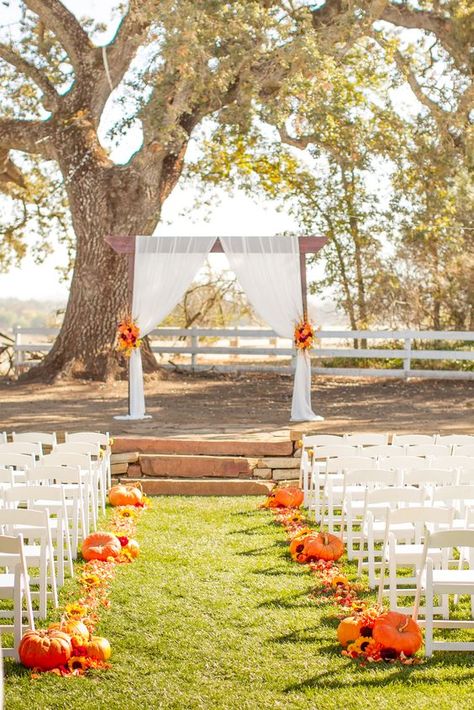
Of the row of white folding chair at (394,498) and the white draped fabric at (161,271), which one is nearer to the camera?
the row of white folding chair at (394,498)

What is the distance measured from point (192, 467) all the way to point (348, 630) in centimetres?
566

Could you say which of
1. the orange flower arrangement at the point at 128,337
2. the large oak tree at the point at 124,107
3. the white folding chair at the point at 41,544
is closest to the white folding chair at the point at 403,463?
the white folding chair at the point at 41,544

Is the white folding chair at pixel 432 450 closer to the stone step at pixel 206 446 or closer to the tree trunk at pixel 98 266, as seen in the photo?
the stone step at pixel 206 446

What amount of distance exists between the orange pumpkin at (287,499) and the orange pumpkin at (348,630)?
3993 millimetres

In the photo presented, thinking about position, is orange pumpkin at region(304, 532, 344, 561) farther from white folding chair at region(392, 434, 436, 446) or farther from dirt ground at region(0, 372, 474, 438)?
dirt ground at region(0, 372, 474, 438)

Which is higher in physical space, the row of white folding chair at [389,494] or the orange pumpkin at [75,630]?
the row of white folding chair at [389,494]

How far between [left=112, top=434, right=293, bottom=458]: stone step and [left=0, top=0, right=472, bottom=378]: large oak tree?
6473 millimetres

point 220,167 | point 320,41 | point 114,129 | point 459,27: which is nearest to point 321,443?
point 320,41

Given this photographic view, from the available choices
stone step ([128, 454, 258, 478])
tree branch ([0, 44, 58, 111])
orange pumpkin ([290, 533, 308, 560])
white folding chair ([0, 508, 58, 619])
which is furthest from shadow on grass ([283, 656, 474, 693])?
tree branch ([0, 44, 58, 111])

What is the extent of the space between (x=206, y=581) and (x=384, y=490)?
5.14 feet

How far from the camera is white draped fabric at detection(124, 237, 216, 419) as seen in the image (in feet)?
46.1

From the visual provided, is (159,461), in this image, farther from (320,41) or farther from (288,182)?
(288,182)

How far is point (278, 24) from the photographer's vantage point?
1522 centimetres

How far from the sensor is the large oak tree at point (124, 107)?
16172 mm
